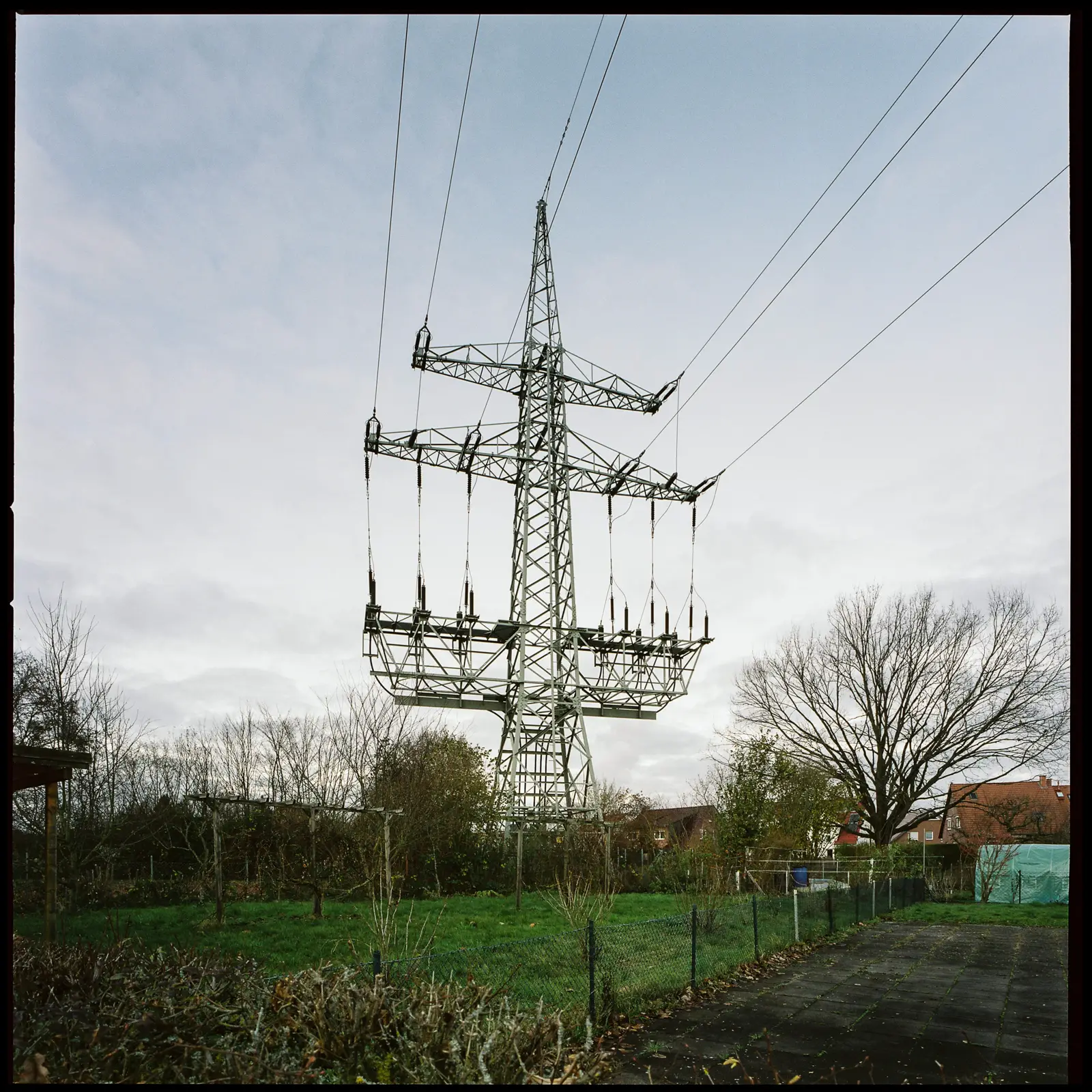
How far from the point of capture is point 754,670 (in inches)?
1259

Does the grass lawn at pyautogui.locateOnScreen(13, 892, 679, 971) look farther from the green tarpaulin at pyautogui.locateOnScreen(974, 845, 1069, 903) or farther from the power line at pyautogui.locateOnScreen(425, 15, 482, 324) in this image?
the green tarpaulin at pyautogui.locateOnScreen(974, 845, 1069, 903)

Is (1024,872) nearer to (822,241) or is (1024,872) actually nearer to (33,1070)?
(822,241)

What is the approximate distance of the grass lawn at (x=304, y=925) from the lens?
10.8 metres

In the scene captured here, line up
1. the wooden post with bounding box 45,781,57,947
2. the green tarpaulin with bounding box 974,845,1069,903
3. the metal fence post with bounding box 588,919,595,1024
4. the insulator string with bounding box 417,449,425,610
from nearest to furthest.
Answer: the metal fence post with bounding box 588,919,595,1024 < the wooden post with bounding box 45,781,57,947 < the insulator string with bounding box 417,449,425,610 < the green tarpaulin with bounding box 974,845,1069,903

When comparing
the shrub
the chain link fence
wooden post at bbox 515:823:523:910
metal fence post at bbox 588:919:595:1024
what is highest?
the shrub

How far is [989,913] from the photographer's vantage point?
69.6ft

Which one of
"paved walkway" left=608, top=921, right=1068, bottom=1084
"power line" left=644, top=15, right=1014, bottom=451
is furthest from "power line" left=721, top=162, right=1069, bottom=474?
"paved walkway" left=608, top=921, right=1068, bottom=1084

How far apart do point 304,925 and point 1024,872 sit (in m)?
21.5

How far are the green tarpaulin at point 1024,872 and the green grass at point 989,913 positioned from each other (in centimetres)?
46

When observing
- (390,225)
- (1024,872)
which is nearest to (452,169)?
(390,225)

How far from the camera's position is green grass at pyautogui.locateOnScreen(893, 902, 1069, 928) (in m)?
19.4

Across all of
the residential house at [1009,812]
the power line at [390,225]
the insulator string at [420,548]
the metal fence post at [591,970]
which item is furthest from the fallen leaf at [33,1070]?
the residential house at [1009,812]

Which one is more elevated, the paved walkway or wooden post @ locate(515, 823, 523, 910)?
the paved walkway

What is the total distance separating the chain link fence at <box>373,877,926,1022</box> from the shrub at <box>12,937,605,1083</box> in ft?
1.73
